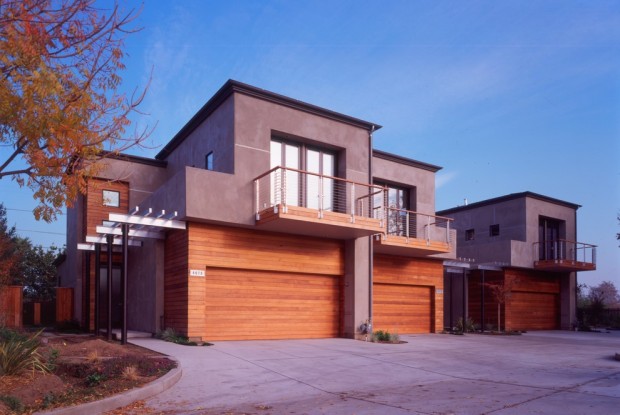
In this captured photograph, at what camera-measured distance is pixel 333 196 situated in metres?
18.0

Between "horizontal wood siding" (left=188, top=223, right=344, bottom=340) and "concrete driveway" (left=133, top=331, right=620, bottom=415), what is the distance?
Result: 96 cm

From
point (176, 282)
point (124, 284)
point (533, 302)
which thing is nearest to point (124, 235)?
point (124, 284)

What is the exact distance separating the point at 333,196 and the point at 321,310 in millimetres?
3780

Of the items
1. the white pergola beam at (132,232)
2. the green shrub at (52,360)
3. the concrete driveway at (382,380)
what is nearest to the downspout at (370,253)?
the concrete driveway at (382,380)

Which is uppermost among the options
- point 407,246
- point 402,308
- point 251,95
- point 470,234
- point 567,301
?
point 251,95

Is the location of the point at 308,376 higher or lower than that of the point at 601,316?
higher

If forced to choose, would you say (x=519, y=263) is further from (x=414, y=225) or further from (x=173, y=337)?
(x=173, y=337)

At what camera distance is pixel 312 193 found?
17531mm

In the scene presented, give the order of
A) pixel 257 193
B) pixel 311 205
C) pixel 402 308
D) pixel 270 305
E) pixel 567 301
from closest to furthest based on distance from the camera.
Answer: pixel 257 193 < pixel 270 305 < pixel 311 205 < pixel 402 308 < pixel 567 301

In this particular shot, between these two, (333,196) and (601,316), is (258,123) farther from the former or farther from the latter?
(601,316)

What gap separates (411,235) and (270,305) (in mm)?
7811

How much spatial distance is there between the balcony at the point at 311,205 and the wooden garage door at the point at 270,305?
1.65 meters

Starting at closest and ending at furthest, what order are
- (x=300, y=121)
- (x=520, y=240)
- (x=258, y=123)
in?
(x=258, y=123), (x=300, y=121), (x=520, y=240)

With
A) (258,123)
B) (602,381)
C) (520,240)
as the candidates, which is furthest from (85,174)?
(520,240)
